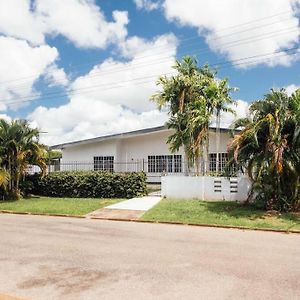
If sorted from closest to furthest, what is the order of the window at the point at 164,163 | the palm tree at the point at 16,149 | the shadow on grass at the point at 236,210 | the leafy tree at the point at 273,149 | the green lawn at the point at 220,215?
the green lawn at the point at 220,215 → the leafy tree at the point at 273,149 → the shadow on grass at the point at 236,210 → the palm tree at the point at 16,149 → the window at the point at 164,163

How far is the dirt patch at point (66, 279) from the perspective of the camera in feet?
20.2

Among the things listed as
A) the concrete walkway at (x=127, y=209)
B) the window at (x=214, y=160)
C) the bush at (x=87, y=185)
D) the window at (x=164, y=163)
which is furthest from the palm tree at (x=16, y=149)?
the window at (x=214, y=160)

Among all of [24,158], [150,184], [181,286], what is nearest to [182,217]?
[181,286]

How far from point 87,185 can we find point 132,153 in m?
7.48

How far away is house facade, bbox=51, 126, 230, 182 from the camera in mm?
26734

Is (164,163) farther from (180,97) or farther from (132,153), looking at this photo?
(180,97)

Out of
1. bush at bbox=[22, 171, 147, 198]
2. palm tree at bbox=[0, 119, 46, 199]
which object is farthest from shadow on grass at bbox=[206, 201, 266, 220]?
palm tree at bbox=[0, 119, 46, 199]

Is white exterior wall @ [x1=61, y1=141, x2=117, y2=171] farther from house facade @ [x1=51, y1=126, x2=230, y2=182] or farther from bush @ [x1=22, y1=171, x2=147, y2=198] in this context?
bush @ [x1=22, y1=171, x2=147, y2=198]

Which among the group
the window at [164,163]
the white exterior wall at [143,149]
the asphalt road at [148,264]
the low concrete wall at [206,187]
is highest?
the white exterior wall at [143,149]

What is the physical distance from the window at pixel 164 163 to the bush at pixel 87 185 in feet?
19.6

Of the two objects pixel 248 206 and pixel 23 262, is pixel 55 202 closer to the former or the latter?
pixel 248 206

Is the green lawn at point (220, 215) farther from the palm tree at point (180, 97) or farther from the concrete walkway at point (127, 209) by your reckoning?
the palm tree at point (180, 97)

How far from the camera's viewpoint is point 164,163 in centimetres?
2722

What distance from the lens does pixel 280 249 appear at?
925 centimetres
